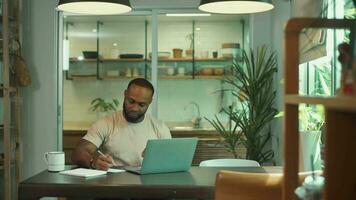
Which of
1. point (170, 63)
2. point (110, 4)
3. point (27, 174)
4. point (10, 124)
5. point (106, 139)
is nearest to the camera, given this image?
point (110, 4)

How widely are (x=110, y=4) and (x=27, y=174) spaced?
3094mm

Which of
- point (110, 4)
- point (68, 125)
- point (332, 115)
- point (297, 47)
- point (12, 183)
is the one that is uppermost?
point (110, 4)

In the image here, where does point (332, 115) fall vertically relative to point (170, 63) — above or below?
below

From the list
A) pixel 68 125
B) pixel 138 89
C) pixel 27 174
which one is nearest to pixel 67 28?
pixel 68 125

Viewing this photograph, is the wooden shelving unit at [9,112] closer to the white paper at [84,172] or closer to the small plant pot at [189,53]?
the small plant pot at [189,53]

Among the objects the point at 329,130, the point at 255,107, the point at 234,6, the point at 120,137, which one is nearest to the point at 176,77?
the point at 255,107

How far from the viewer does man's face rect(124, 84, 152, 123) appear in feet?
10.4

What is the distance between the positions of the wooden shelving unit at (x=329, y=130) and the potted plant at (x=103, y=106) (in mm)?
4646

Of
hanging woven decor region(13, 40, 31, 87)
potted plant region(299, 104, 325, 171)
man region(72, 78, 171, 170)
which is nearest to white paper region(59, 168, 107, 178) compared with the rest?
man region(72, 78, 171, 170)

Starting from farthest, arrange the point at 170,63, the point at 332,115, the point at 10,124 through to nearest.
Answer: the point at 170,63, the point at 10,124, the point at 332,115

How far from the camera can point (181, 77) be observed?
566cm

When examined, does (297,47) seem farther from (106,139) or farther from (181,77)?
(181,77)

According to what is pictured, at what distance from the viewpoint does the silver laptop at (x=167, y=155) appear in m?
2.45

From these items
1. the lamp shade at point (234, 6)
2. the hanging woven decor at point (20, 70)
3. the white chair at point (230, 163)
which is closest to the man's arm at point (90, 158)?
the white chair at point (230, 163)
